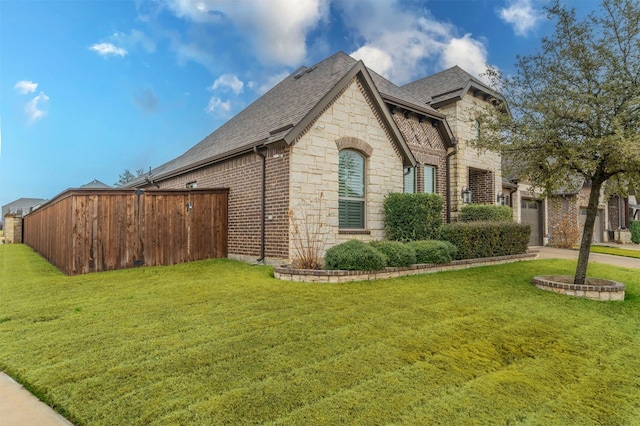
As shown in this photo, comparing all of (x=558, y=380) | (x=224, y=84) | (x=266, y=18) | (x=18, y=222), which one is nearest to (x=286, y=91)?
(x=266, y=18)

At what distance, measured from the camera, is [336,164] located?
33.1ft

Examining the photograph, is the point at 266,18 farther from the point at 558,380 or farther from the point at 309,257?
the point at 558,380

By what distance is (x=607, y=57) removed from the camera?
6996 millimetres

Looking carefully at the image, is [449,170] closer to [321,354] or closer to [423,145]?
[423,145]

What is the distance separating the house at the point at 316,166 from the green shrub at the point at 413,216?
389 millimetres

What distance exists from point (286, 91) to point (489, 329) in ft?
39.7

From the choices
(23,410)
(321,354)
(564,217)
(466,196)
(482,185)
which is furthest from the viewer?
(564,217)

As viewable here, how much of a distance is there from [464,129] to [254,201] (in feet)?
34.2

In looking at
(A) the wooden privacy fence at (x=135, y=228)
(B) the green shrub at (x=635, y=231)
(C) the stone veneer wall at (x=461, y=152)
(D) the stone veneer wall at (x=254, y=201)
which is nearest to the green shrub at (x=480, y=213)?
(C) the stone veneer wall at (x=461, y=152)

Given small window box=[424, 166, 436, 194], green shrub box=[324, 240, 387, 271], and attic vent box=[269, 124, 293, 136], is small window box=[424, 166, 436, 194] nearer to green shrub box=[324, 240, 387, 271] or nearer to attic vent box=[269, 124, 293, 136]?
green shrub box=[324, 240, 387, 271]

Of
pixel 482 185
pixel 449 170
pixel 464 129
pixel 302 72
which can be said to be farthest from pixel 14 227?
pixel 482 185

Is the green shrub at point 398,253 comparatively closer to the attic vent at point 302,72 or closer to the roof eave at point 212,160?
the roof eave at point 212,160

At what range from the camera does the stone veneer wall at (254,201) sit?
30.6 ft

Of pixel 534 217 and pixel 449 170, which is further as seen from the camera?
pixel 534 217
